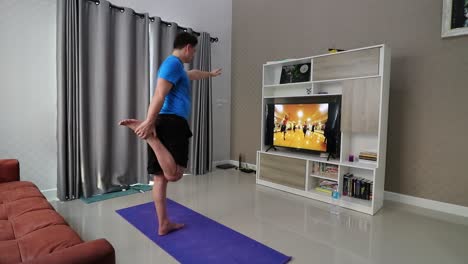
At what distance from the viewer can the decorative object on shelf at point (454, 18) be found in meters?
2.37

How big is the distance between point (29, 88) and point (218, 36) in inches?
106

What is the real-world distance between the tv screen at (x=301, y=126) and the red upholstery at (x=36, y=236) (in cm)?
242

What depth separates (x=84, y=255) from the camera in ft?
2.90

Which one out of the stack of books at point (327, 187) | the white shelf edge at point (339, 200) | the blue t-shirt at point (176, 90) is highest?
the blue t-shirt at point (176, 90)

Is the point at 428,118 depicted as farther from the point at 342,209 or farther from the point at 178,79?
the point at 178,79

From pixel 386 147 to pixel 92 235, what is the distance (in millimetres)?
2884

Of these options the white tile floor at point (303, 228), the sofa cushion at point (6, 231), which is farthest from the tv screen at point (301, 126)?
the sofa cushion at point (6, 231)

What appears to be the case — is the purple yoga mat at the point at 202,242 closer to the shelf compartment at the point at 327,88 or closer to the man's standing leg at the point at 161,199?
the man's standing leg at the point at 161,199

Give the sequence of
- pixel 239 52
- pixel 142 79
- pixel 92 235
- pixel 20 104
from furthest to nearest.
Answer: pixel 239 52 < pixel 142 79 < pixel 20 104 < pixel 92 235

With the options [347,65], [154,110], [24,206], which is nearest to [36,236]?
[24,206]

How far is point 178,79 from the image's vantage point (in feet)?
5.84

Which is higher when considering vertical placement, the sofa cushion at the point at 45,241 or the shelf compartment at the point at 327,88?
the shelf compartment at the point at 327,88

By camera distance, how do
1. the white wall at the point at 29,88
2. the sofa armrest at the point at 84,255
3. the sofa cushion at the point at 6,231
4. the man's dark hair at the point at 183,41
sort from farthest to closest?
the white wall at the point at 29,88, the man's dark hair at the point at 183,41, the sofa cushion at the point at 6,231, the sofa armrest at the point at 84,255

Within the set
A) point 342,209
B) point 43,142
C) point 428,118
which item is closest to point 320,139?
point 342,209
